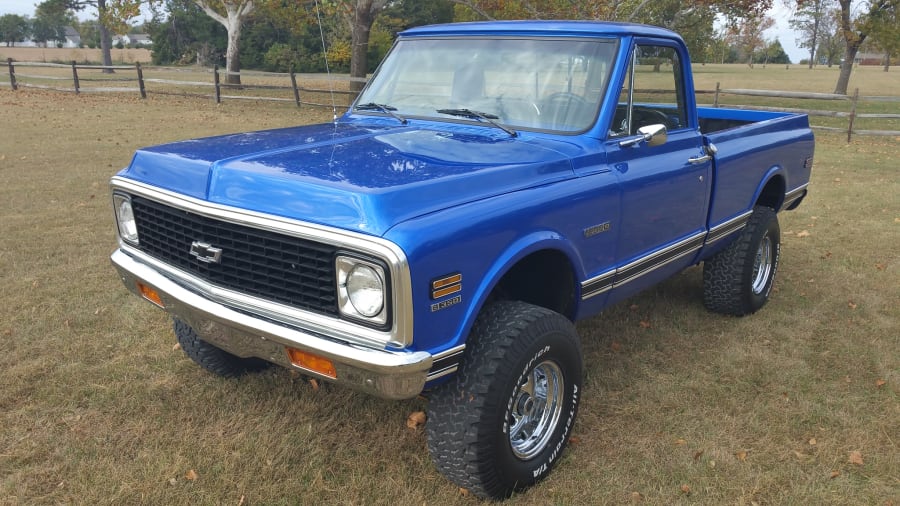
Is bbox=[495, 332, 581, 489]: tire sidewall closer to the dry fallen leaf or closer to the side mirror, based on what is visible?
the dry fallen leaf

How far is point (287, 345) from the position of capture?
2389mm

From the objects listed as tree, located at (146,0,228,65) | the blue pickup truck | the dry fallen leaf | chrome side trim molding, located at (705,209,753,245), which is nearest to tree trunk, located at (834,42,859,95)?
chrome side trim molding, located at (705,209,753,245)

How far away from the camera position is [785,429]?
3367 millimetres

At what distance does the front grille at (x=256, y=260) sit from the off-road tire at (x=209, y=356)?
85 centimetres

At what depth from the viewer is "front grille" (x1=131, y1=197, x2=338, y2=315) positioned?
2.33 metres

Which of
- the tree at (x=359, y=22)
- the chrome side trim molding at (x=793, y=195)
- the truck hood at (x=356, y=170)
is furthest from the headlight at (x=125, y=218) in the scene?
the tree at (x=359, y=22)

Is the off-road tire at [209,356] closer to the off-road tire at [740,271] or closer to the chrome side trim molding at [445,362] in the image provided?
the chrome side trim molding at [445,362]

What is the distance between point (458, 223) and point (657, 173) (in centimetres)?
156

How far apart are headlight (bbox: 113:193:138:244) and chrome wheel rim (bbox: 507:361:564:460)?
6.43 ft


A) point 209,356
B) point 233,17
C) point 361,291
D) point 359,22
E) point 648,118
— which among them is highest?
point 233,17

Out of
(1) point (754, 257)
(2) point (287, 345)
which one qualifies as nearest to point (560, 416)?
(2) point (287, 345)

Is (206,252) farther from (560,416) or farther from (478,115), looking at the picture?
(560,416)

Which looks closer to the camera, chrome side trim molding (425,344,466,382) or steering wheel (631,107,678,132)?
chrome side trim molding (425,344,466,382)

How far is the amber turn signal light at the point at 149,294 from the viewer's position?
2969mm
